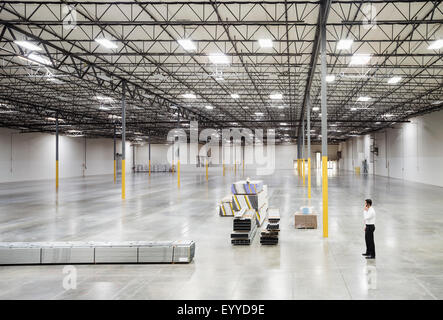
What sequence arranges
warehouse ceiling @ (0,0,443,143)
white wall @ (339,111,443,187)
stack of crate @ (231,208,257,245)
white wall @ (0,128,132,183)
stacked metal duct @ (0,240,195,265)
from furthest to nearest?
white wall @ (0,128,132,183), white wall @ (339,111,443,187), warehouse ceiling @ (0,0,443,143), stack of crate @ (231,208,257,245), stacked metal duct @ (0,240,195,265)

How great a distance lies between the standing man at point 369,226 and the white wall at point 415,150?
24.9 metres

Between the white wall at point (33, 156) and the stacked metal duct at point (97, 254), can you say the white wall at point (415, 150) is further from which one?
the white wall at point (33, 156)

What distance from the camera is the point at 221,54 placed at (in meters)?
14.6

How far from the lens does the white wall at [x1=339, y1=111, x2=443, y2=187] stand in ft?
94.2

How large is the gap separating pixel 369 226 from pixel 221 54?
9.89 metres

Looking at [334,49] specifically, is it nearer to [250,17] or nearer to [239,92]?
[250,17]

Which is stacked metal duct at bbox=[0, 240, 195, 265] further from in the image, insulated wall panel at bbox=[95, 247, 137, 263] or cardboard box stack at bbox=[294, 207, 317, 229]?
cardboard box stack at bbox=[294, 207, 317, 229]

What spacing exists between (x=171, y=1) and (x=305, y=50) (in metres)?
8.00

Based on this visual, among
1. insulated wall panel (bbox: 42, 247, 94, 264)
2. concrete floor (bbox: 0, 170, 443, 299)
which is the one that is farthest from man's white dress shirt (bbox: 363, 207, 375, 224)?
insulated wall panel (bbox: 42, 247, 94, 264)

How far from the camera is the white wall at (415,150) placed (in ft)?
Answer: 94.2

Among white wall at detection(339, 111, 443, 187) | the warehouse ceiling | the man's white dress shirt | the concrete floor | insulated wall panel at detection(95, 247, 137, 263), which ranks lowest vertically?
the concrete floor

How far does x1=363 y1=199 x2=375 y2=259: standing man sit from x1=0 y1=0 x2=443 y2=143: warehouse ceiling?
261 inches

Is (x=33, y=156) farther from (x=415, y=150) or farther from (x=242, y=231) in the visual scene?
(x=415, y=150)
